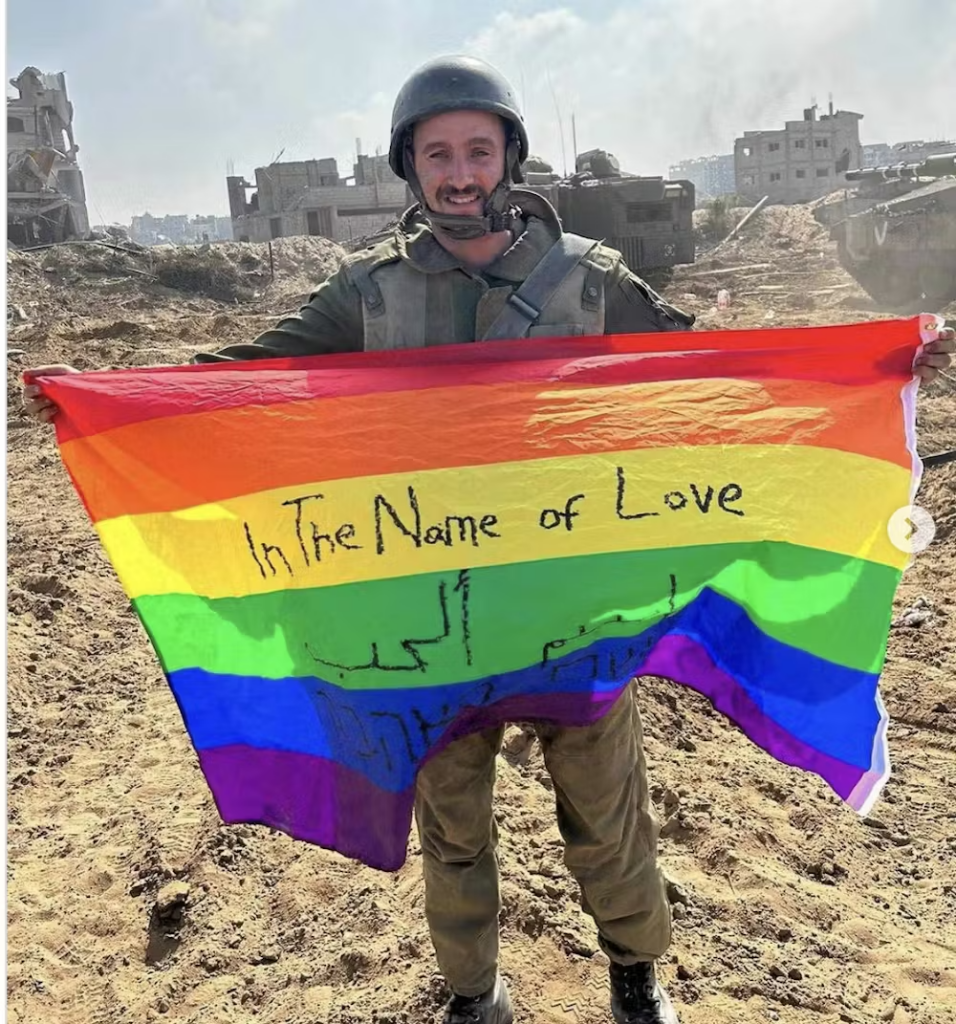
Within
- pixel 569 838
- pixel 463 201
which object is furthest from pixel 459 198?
pixel 569 838

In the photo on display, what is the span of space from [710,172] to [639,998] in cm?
16280

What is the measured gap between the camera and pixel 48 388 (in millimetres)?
2213

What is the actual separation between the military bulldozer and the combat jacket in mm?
13465

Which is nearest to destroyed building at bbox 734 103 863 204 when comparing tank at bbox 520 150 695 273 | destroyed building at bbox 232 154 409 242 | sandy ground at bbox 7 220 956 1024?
destroyed building at bbox 232 154 409 242

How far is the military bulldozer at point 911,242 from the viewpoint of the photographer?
14266mm

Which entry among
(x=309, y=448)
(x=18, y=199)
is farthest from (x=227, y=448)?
(x=18, y=199)

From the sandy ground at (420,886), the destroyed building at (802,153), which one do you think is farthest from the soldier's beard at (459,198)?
the destroyed building at (802,153)

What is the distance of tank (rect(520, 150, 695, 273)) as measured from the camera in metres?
19.8

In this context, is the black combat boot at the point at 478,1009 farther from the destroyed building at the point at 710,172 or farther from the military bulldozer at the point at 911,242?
the destroyed building at the point at 710,172

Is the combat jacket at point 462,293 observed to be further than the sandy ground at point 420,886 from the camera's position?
No

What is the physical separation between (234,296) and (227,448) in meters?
22.4

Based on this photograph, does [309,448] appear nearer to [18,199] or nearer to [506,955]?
[506,955]

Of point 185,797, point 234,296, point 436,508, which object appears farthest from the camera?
point 234,296

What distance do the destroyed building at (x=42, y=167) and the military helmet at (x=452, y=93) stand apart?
3282 centimetres
